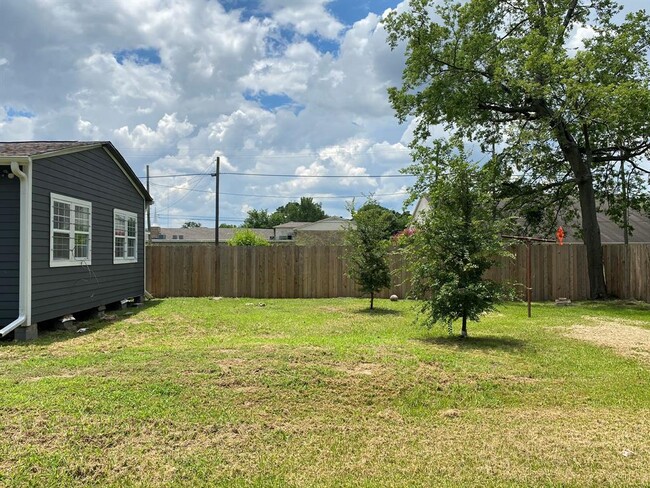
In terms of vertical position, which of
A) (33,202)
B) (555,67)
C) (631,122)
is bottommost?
(33,202)

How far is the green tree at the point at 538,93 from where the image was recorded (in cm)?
1412

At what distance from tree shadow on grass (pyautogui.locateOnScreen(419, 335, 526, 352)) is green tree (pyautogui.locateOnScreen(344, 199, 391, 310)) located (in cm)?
419

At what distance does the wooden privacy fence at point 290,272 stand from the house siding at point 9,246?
746 cm

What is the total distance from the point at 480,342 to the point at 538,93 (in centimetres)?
1035

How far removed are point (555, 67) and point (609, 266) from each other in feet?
20.6

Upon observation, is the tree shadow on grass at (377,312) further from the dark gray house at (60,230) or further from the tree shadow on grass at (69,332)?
the dark gray house at (60,230)

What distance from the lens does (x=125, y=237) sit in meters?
12.4

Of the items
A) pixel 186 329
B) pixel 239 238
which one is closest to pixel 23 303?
pixel 186 329

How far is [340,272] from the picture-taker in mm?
15164

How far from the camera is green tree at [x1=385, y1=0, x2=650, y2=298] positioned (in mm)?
14125

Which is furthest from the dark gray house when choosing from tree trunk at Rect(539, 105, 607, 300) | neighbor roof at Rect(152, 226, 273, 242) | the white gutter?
neighbor roof at Rect(152, 226, 273, 242)

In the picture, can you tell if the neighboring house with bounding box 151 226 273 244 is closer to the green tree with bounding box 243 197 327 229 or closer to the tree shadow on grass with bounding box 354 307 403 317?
the green tree with bounding box 243 197 327 229

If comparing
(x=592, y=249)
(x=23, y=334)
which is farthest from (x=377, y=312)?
(x=592, y=249)

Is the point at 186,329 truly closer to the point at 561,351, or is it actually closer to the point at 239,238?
the point at 561,351
